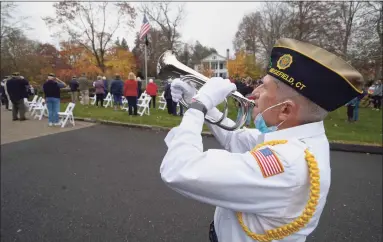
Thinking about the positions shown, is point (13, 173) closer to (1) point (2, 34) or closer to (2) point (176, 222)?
(2) point (176, 222)

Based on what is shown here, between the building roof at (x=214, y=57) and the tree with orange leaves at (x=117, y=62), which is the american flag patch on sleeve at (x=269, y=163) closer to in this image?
the tree with orange leaves at (x=117, y=62)

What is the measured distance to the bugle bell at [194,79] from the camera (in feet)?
5.33

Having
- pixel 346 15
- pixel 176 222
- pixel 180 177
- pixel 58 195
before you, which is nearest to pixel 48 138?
pixel 58 195

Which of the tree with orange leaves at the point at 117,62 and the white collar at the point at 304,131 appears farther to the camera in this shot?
the tree with orange leaves at the point at 117,62

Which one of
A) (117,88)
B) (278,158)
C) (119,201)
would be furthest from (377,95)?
(278,158)

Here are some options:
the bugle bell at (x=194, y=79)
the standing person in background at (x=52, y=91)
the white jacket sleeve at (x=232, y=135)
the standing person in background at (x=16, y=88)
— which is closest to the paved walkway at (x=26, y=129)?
the standing person in background at (x=52, y=91)

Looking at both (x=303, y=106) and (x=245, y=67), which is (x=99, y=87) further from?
(x=245, y=67)

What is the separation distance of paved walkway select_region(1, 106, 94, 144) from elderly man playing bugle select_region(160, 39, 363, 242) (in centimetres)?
814

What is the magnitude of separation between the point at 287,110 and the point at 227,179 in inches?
17.2

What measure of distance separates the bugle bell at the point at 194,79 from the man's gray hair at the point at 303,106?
0.44 meters

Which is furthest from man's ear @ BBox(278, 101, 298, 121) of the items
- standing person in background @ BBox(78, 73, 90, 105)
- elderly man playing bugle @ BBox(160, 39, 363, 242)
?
standing person in background @ BBox(78, 73, 90, 105)

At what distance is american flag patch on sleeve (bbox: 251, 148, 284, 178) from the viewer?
3.10 ft

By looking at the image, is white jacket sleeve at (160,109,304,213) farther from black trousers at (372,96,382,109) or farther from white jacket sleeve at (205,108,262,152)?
black trousers at (372,96,382,109)

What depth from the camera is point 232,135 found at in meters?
1.64
